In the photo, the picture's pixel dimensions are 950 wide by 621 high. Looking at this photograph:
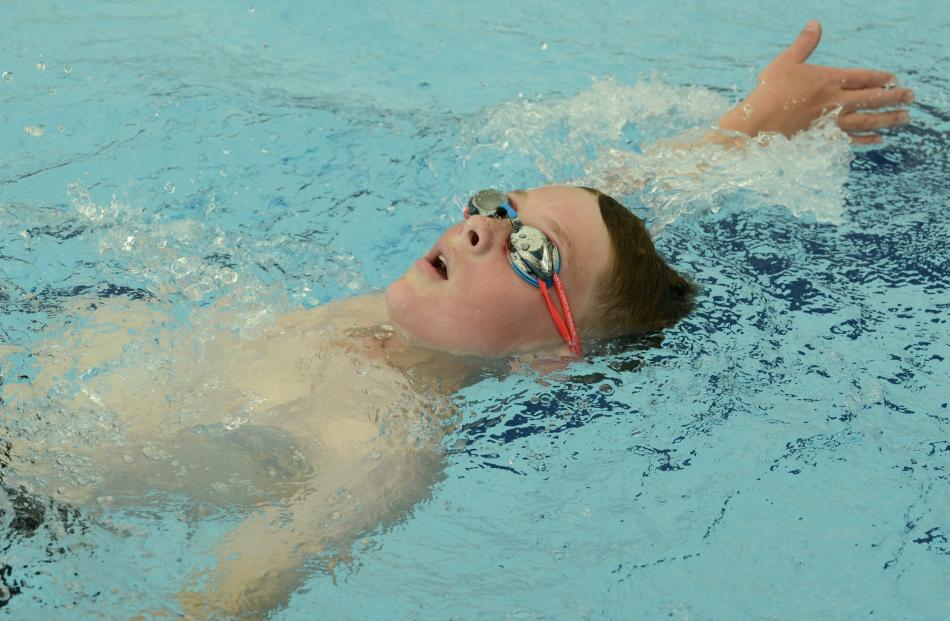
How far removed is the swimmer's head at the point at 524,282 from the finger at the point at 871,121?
1577mm

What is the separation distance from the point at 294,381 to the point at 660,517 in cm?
105

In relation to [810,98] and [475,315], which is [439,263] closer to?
[475,315]

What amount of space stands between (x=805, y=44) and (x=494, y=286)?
204 cm

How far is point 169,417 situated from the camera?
2.63 meters

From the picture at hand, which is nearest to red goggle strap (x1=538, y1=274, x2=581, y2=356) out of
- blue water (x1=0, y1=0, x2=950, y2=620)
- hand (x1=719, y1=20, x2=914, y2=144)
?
blue water (x1=0, y1=0, x2=950, y2=620)

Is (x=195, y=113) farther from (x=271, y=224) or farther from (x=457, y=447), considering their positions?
(x=457, y=447)

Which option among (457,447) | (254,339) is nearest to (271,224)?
(254,339)

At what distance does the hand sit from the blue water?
0.40 ft

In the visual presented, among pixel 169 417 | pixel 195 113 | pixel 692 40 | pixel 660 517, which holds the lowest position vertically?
pixel 660 517

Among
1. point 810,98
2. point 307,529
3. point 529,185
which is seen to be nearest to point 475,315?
point 307,529

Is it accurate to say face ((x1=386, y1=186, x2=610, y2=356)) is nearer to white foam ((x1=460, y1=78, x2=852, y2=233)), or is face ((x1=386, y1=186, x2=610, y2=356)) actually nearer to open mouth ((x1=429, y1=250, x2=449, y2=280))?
open mouth ((x1=429, y1=250, x2=449, y2=280))

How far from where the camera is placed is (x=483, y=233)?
8.91 feet

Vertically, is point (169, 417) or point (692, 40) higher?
point (692, 40)

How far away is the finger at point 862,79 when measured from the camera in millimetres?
3955
